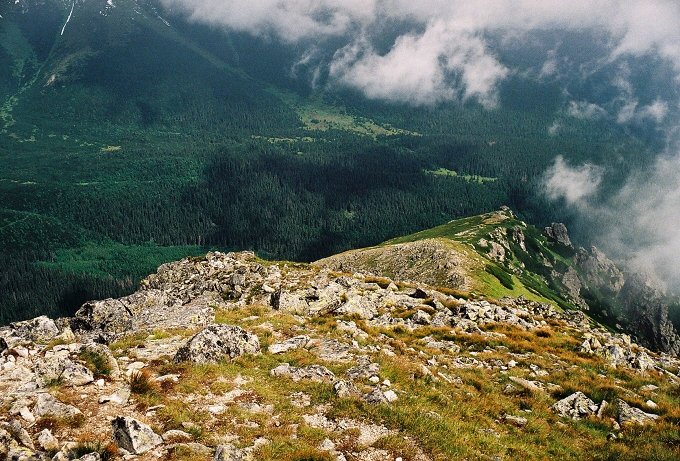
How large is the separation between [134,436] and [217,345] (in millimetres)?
10529

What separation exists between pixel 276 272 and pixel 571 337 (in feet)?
113

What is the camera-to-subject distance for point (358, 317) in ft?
131

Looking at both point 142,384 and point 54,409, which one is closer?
point 54,409

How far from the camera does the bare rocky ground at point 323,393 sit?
55.6 ft

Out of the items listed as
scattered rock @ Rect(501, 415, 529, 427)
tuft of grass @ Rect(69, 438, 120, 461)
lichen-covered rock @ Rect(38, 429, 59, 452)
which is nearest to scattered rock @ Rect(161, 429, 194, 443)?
tuft of grass @ Rect(69, 438, 120, 461)

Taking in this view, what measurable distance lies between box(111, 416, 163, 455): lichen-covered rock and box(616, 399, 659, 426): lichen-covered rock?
21024mm

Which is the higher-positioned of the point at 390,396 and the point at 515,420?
the point at 390,396

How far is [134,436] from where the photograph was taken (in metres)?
15.9

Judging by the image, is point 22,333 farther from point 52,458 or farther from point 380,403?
point 380,403

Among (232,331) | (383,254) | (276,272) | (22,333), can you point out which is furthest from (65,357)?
(383,254)

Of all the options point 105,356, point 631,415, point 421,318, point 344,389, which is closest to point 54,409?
point 105,356

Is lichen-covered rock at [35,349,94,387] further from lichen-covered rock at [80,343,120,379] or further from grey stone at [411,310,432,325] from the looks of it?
grey stone at [411,310,432,325]

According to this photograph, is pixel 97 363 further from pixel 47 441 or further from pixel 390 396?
pixel 390 396

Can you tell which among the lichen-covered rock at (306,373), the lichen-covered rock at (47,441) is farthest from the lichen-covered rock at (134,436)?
the lichen-covered rock at (306,373)
